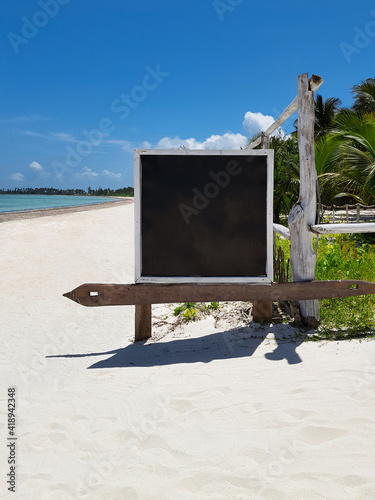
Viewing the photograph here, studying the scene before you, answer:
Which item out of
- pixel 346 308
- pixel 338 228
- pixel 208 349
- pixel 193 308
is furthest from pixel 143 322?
pixel 346 308

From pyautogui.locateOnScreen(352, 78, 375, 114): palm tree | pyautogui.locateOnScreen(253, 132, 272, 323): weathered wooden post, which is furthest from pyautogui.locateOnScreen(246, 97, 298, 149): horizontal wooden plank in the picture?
pyautogui.locateOnScreen(352, 78, 375, 114): palm tree

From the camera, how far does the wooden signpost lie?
336 centimetres

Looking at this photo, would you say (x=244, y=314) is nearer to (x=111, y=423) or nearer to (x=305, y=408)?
(x=305, y=408)

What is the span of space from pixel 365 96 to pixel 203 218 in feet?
91.6

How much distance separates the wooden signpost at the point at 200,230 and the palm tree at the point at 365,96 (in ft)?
79.8

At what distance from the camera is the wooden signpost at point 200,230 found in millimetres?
3357

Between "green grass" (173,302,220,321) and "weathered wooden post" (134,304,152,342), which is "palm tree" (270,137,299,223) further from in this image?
"weathered wooden post" (134,304,152,342)

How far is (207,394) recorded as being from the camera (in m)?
2.62

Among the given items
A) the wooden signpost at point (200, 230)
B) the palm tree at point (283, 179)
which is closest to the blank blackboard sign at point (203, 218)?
the wooden signpost at point (200, 230)

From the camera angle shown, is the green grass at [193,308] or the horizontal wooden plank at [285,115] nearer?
the horizontal wooden plank at [285,115]

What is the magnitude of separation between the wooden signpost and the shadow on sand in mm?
449

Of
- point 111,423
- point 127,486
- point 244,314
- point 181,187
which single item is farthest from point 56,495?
point 244,314

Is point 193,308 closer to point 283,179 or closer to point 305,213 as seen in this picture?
point 305,213

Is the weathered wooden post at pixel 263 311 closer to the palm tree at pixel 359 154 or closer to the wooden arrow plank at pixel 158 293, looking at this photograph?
the wooden arrow plank at pixel 158 293
